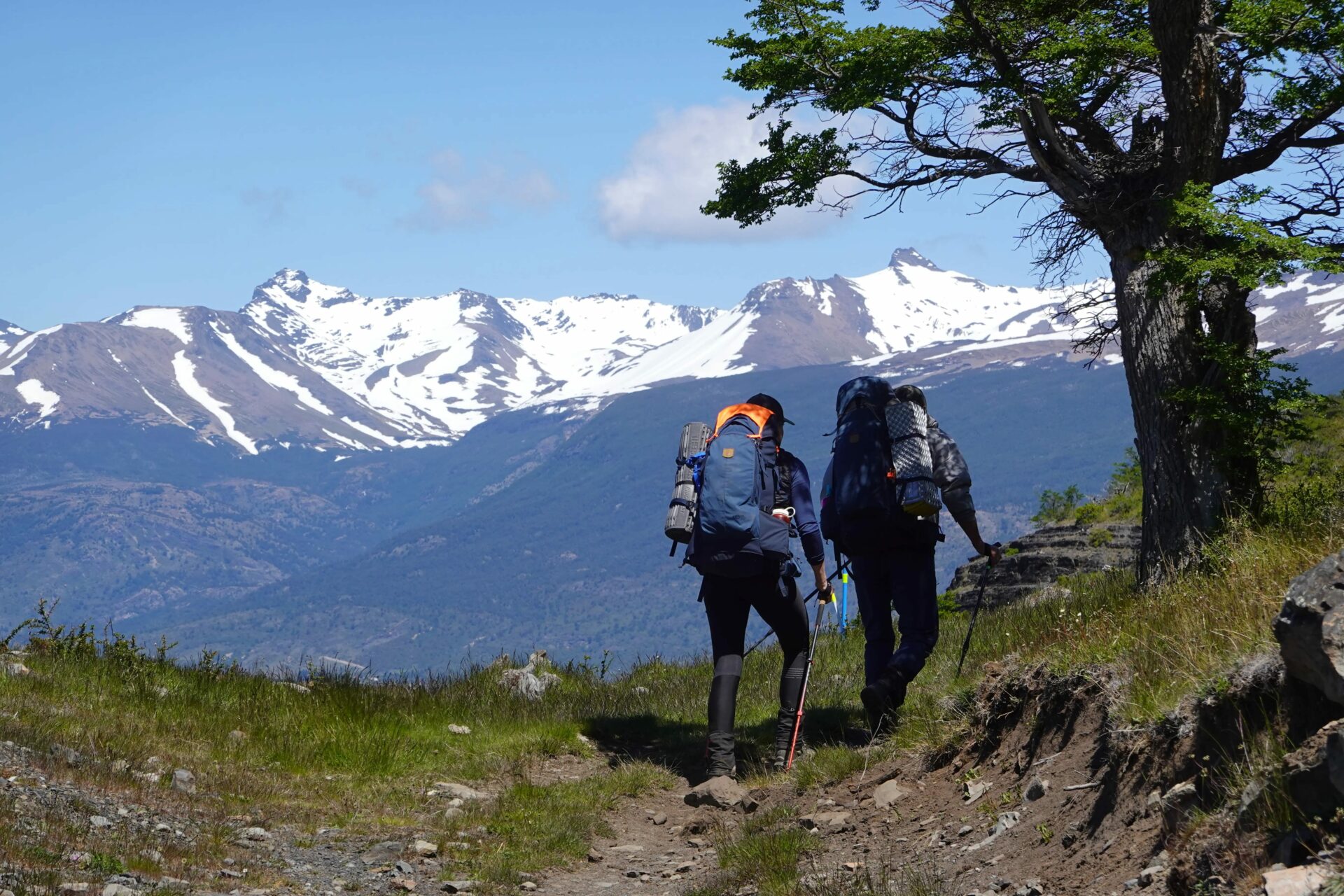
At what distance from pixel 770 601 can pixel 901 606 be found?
94 cm

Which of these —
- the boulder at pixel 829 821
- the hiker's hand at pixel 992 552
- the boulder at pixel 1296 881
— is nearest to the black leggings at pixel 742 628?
the hiker's hand at pixel 992 552

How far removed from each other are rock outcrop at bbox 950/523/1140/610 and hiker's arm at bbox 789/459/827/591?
9740mm

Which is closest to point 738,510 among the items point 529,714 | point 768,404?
point 768,404

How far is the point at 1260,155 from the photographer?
10.1 meters

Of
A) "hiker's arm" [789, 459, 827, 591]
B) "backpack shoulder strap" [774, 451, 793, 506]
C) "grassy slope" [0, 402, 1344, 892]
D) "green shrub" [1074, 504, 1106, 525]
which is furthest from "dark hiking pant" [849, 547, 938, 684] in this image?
"green shrub" [1074, 504, 1106, 525]

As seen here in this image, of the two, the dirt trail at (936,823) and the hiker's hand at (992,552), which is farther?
the hiker's hand at (992,552)

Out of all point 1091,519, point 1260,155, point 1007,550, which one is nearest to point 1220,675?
point 1260,155

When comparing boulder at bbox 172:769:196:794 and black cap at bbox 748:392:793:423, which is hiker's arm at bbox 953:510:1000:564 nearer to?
black cap at bbox 748:392:793:423

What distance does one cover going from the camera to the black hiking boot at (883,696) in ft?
28.0

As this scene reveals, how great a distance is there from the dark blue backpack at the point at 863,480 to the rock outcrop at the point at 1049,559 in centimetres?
982

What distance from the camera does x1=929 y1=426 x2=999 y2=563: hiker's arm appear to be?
8.57m

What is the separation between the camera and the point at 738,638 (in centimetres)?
927

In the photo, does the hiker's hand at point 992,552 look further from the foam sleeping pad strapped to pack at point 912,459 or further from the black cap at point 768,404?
the black cap at point 768,404

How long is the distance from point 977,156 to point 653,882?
7233 millimetres
